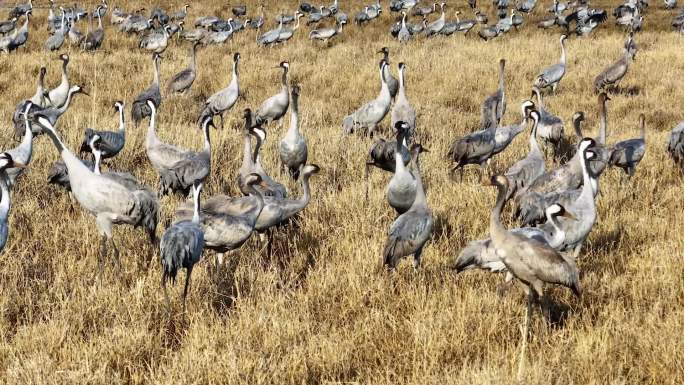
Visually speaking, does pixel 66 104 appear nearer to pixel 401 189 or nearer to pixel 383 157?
pixel 383 157

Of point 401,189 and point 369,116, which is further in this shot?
point 369,116

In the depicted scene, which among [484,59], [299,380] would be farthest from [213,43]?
[299,380]

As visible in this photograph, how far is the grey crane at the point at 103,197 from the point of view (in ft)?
18.9

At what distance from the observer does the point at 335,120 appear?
39.9ft

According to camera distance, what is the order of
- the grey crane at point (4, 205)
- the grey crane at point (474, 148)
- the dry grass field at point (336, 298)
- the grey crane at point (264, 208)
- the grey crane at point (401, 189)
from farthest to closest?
the grey crane at point (474, 148) → the grey crane at point (401, 189) → the grey crane at point (264, 208) → the grey crane at point (4, 205) → the dry grass field at point (336, 298)

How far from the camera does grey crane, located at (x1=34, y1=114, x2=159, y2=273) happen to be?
18.9 feet

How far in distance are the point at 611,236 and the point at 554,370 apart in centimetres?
268

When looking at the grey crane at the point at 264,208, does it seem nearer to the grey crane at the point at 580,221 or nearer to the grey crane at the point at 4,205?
the grey crane at the point at 4,205

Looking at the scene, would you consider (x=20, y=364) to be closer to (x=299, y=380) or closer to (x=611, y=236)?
(x=299, y=380)

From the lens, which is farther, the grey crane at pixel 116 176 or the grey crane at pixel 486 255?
the grey crane at pixel 116 176

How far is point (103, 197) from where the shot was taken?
5758 millimetres

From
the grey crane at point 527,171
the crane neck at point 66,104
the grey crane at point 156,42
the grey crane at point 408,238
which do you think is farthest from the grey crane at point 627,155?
the grey crane at point 156,42

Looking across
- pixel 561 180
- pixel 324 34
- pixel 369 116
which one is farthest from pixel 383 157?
pixel 324 34

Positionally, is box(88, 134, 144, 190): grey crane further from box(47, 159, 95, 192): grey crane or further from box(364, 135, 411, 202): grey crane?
box(364, 135, 411, 202): grey crane
